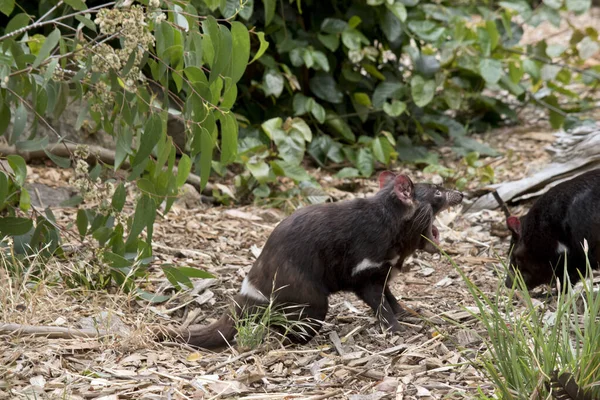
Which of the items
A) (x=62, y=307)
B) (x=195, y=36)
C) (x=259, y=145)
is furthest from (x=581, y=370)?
(x=259, y=145)

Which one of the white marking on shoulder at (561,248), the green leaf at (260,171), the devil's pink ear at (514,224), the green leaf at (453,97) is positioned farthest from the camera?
the green leaf at (453,97)

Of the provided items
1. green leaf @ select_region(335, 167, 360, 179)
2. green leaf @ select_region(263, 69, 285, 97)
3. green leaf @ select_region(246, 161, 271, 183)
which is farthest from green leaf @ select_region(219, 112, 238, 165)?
green leaf @ select_region(335, 167, 360, 179)

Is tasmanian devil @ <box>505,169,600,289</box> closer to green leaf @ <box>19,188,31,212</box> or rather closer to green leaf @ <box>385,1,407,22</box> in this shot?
green leaf @ <box>385,1,407,22</box>

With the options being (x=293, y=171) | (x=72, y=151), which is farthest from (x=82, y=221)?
(x=293, y=171)

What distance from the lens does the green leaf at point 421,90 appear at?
6.53 meters

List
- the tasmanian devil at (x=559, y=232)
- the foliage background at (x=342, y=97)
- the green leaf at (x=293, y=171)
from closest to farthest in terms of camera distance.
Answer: the tasmanian devil at (x=559, y=232)
the foliage background at (x=342, y=97)
the green leaf at (x=293, y=171)

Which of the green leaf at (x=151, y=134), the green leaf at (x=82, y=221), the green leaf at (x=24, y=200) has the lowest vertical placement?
the green leaf at (x=82, y=221)

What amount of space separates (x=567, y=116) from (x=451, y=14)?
1.33 m

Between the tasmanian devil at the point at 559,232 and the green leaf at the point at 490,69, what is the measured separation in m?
2.20

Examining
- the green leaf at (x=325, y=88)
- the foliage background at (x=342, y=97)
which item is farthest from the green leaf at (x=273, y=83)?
the green leaf at (x=325, y=88)

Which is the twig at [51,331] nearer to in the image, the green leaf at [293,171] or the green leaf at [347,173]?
the green leaf at [293,171]

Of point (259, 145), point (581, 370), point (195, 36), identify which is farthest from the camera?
point (259, 145)

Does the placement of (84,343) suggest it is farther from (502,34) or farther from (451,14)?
(502,34)

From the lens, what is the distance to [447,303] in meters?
4.31
